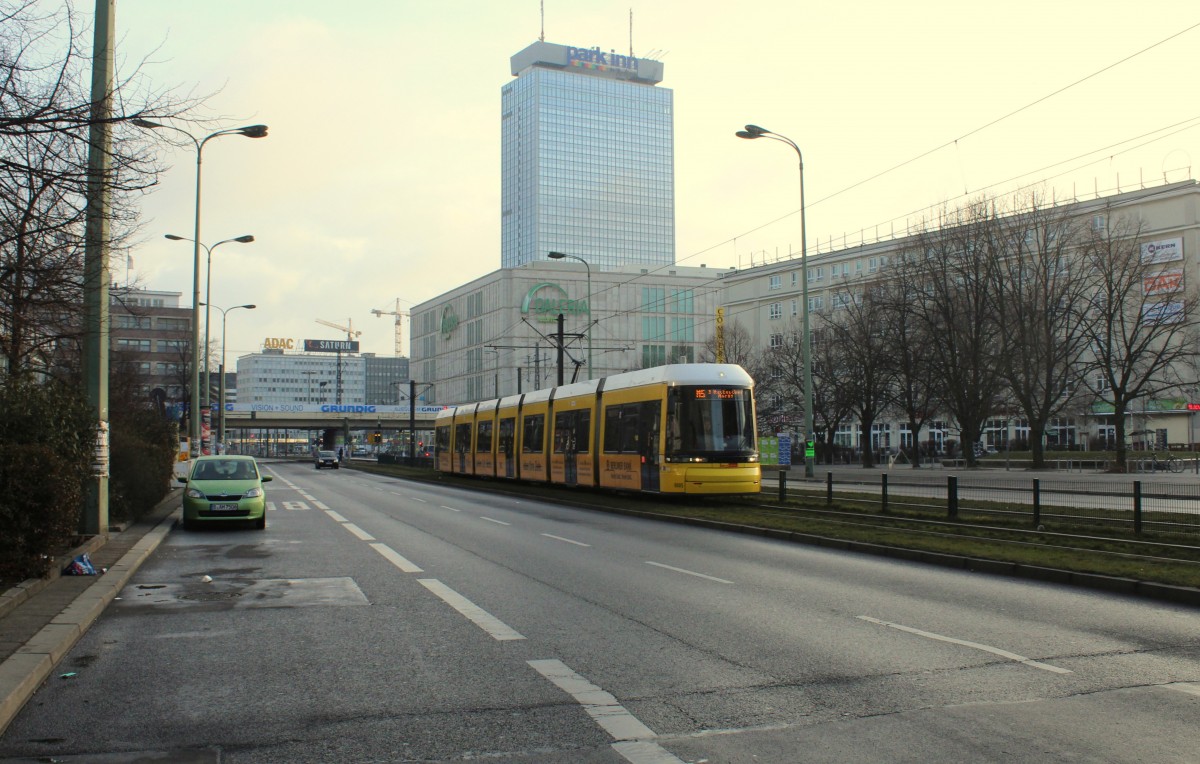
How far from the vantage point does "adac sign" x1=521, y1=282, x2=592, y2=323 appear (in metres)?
110

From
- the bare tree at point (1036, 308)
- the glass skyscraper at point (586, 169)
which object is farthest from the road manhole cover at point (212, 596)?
the glass skyscraper at point (586, 169)

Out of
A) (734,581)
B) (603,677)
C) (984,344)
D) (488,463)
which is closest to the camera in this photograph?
(603,677)

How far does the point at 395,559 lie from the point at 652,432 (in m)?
12.4

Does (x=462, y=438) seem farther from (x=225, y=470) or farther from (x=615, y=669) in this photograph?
(x=615, y=669)

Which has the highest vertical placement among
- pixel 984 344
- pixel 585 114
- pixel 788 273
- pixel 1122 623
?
pixel 585 114

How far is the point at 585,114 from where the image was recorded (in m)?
170

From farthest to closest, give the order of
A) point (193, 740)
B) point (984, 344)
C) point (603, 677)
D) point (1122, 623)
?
point (984, 344) → point (1122, 623) → point (603, 677) → point (193, 740)

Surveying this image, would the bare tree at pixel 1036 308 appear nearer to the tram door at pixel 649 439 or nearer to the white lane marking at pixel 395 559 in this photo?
the tram door at pixel 649 439

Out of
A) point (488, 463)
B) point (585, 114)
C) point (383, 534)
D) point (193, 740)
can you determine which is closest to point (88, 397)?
point (383, 534)

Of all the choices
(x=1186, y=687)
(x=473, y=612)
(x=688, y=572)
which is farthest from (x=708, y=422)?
(x=1186, y=687)

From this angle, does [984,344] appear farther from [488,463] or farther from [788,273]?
[788,273]

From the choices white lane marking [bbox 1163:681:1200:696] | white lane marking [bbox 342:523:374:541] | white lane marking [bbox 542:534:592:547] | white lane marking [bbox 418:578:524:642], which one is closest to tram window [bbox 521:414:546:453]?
white lane marking [bbox 342:523:374:541]

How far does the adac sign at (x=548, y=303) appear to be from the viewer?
11025 cm

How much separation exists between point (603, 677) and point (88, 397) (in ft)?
36.3
